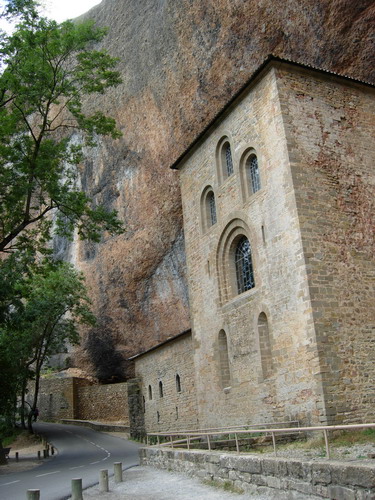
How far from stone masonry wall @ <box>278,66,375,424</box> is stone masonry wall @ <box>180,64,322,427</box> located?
1.07 feet

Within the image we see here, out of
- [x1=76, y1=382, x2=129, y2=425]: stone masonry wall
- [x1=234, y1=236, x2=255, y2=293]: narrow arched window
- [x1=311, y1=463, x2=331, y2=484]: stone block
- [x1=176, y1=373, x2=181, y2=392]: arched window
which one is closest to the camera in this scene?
[x1=311, y1=463, x2=331, y2=484]: stone block

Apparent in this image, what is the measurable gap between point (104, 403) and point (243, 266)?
23800 millimetres

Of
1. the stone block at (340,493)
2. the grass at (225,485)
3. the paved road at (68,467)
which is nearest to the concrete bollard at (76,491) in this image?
the paved road at (68,467)

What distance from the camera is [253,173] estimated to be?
53.8ft

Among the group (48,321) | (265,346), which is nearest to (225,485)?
(265,346)

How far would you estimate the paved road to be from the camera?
35.1ft

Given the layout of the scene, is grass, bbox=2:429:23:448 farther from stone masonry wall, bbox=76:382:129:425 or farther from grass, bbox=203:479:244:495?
grass, bbox=203:479:244:495

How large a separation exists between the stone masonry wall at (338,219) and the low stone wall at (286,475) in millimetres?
3899

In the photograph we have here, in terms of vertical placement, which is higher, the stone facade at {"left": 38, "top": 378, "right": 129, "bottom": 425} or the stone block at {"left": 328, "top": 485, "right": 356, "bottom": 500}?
the stone facade at {"left": 38, "top": 378, "right": 129, "bottom": 425}

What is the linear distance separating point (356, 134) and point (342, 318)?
614 centimetres

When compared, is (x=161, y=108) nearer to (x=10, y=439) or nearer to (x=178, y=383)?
(x=178, y=383)

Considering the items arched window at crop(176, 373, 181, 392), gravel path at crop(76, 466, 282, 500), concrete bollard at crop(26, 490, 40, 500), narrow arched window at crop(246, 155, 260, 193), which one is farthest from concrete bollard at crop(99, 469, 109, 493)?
arched window at crop(176, 373, 181, 392)

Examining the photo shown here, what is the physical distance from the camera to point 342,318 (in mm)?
13180

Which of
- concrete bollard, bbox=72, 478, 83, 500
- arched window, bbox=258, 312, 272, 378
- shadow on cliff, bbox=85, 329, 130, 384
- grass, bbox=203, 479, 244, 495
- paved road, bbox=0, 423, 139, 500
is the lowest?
paved road, bbox=0, 423, 139, 500
